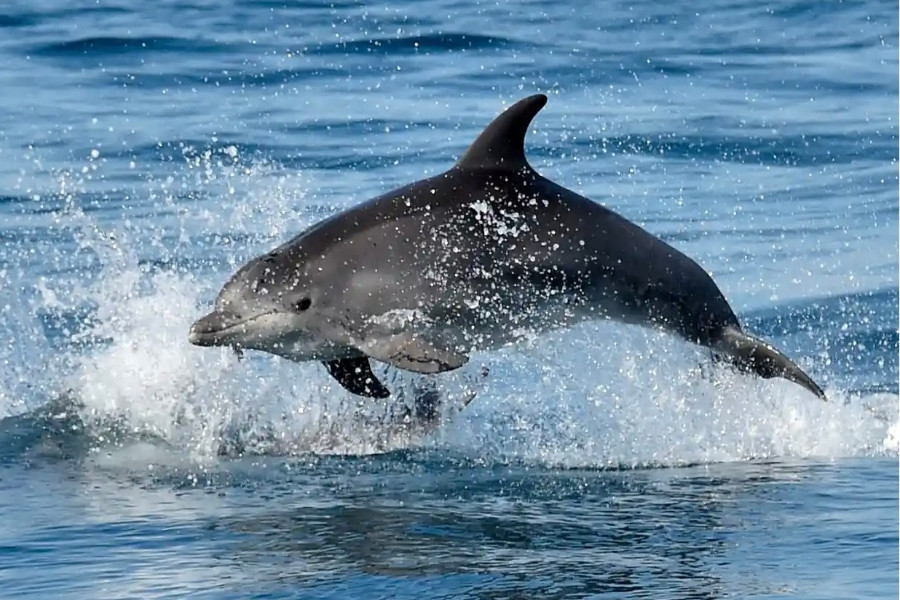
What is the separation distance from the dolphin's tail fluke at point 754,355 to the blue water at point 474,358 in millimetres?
241

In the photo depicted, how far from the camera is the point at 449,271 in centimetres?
830

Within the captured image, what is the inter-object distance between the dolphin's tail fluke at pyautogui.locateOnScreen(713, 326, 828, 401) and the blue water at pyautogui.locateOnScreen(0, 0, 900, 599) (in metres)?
0.24

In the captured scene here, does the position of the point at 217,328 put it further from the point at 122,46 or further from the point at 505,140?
the point at 122,46

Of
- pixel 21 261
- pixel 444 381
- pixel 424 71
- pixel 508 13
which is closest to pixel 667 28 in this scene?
pixel 508 13

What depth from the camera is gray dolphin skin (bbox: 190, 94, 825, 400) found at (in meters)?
8.30

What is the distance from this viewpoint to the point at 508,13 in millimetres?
27516

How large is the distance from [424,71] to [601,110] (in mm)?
3288

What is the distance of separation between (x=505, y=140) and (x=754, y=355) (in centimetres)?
182

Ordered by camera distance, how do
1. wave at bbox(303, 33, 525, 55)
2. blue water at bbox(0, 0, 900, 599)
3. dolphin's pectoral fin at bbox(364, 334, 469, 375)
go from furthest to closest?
wave at bbox(303, 33, 525, 55) → dolphin's pectoral fin at bbox(364, 334, 469, 375) → blue water at bbox(0, 0, 900, 599)

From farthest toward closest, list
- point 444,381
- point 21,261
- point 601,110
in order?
point 601,110 → point 21,261 → point 444,381

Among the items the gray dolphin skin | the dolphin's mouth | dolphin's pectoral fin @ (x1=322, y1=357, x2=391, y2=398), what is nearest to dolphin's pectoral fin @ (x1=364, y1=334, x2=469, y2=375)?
the gray dolphin skin

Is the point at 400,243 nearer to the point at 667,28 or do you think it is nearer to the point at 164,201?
the point at 164,201

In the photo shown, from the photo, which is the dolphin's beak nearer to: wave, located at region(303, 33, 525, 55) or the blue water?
the blue water

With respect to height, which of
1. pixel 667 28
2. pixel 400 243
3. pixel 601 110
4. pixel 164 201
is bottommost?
pixel 400 243
